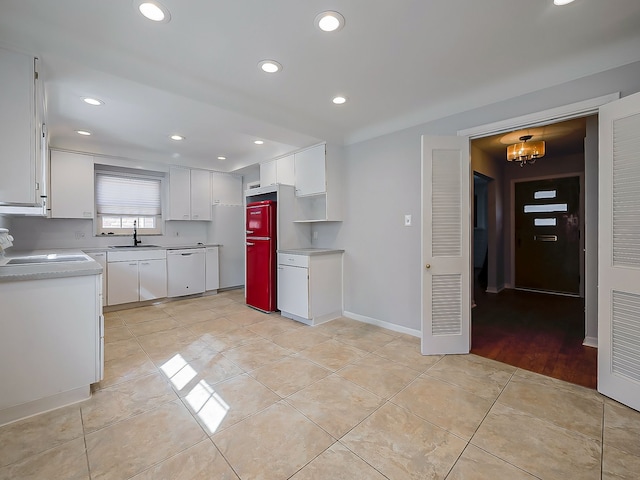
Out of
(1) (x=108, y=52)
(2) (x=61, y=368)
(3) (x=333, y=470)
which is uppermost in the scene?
(1) (x=108, y=52)

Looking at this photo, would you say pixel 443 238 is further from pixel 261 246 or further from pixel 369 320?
pixel 261 246

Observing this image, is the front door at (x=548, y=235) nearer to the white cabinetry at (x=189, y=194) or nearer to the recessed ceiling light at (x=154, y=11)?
the white cabinetry at (x=189, y=194)

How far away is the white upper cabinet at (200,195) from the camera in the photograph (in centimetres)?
524

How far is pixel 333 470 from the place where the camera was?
1.41 meters

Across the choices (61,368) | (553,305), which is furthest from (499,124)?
(61,368)

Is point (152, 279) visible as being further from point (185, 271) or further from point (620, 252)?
point (620, 252)

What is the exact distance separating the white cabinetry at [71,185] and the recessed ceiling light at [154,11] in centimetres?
345

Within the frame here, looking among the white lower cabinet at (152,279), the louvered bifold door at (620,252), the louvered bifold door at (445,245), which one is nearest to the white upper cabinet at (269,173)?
the white lower cabinet at (152,279)

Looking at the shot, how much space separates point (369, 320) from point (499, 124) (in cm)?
255

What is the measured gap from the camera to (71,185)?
408 centimetres

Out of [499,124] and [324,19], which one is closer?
[324,19]

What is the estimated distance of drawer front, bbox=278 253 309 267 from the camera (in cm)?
359

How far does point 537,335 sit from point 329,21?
146 inches

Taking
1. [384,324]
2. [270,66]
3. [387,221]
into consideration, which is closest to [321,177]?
[387,221]
